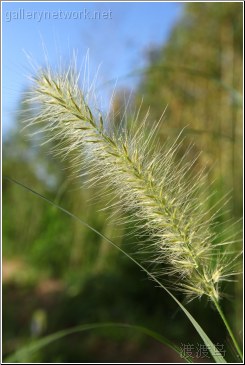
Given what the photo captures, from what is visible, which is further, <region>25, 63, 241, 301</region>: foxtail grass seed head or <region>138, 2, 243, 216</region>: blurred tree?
<region>138, 2, 243, 216</region>: blurred tree

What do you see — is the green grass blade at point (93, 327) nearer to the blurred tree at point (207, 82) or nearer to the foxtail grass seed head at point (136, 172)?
the foxtail grass seed head at point (136, 172)

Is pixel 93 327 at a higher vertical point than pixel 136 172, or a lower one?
lower

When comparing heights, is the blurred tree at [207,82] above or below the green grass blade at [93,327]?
above

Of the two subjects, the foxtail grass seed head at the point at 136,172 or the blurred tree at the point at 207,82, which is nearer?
the foxtail grass seed head at the point at 136,172

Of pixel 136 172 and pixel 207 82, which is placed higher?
pixel 207 82

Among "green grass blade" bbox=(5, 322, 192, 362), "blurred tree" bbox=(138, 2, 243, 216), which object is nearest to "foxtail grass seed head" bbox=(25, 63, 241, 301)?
"green grass blade" bbox=(5, 322, 192, 362)

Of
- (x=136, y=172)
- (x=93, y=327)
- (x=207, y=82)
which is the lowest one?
(x=93, y=327)

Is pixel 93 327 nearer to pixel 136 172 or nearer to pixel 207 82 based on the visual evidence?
pixel 136 172

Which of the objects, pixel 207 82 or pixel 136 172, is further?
pixel 207 82

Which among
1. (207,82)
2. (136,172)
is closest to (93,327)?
(136,172)

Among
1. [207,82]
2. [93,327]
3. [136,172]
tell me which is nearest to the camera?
[136,172]

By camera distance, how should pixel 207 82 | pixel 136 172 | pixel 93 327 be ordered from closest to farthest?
pixel 136 172
pixel 93 327
pixel 207 82

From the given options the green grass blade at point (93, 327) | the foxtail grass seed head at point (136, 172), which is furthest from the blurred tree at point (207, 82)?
the foxtail grass seed head at point (136, 172)

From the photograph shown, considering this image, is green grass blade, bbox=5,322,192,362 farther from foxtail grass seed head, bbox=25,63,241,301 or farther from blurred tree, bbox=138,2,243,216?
blurred tree, bbox=138,2,243,216
